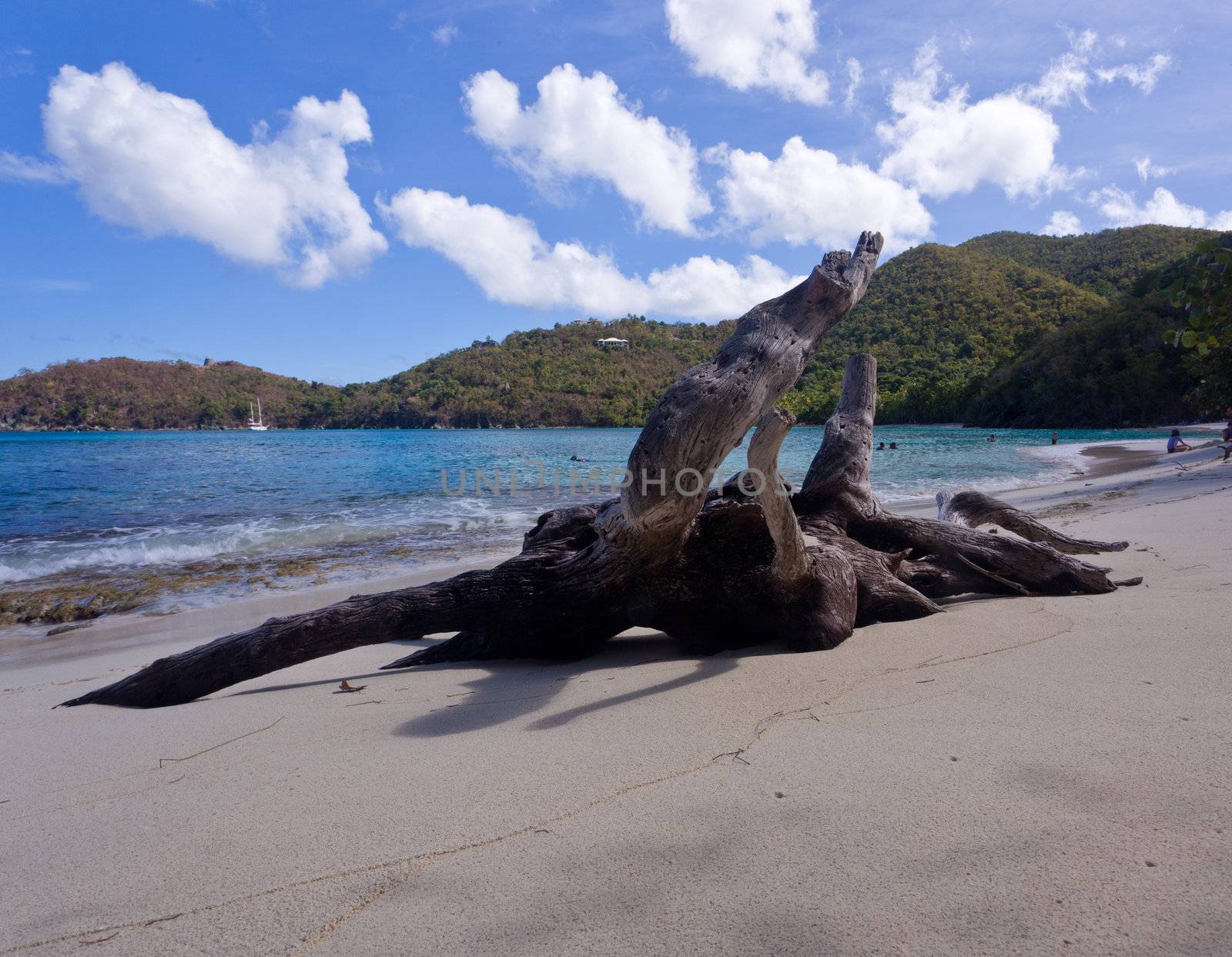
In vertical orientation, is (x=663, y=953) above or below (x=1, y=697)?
above

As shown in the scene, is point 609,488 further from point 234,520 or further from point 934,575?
point 934,575

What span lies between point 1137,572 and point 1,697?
788cm

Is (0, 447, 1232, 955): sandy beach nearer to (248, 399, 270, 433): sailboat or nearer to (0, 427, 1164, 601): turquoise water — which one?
(0, 427, 1164, 601): turquoise water

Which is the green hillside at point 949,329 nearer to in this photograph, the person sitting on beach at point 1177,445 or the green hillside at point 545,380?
the green hillside at point 545,380

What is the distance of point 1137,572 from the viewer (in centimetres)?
499

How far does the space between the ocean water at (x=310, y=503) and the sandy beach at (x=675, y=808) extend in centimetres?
644

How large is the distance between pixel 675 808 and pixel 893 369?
252 feet

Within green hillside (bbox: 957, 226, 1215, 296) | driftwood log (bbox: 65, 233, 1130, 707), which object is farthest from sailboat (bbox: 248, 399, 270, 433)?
driftwood log (bbox: 65, 233, 1130, 707)

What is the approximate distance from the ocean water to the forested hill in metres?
12.9

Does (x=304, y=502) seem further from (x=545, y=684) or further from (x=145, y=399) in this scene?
(x=145, y=399)

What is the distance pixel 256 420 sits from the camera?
11050 cm

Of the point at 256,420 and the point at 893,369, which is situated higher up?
the point at 256,420

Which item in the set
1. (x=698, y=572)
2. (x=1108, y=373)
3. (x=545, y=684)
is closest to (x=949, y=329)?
(x=1108, y=373)

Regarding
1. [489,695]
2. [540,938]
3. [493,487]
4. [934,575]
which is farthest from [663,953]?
[493,487]
